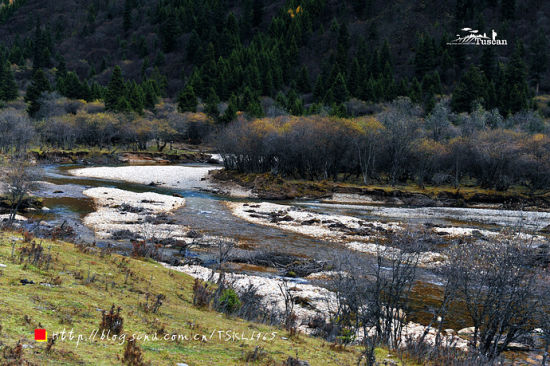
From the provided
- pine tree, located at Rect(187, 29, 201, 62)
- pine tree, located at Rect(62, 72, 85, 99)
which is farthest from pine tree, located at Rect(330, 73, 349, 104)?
pine tree, located at Rect(187, 29, 201, 62)

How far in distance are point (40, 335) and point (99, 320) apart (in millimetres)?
1922

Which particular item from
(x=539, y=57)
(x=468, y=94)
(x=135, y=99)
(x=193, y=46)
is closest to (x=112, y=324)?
(x=468, y=94)

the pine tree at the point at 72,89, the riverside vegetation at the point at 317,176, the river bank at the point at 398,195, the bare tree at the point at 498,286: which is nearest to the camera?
the riverside vegetation at the point at 317,176

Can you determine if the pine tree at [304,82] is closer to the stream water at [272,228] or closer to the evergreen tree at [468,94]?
the evergreen tree at [468,94]

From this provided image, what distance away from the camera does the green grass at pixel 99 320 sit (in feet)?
23.7

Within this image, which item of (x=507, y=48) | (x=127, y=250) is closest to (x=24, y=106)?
(x=127, y=250)

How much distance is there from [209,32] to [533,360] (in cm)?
20021

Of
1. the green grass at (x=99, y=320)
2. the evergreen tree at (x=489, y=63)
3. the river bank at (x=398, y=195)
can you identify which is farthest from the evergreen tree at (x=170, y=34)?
the green grass at (x=99, y=320)

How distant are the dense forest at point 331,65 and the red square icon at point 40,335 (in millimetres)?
90126

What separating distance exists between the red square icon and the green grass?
95mm

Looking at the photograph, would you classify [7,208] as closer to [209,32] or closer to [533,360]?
[533,360]

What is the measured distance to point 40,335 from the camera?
720 centimetres

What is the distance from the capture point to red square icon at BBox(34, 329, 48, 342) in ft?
23.4

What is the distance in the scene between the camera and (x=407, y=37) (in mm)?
156125
